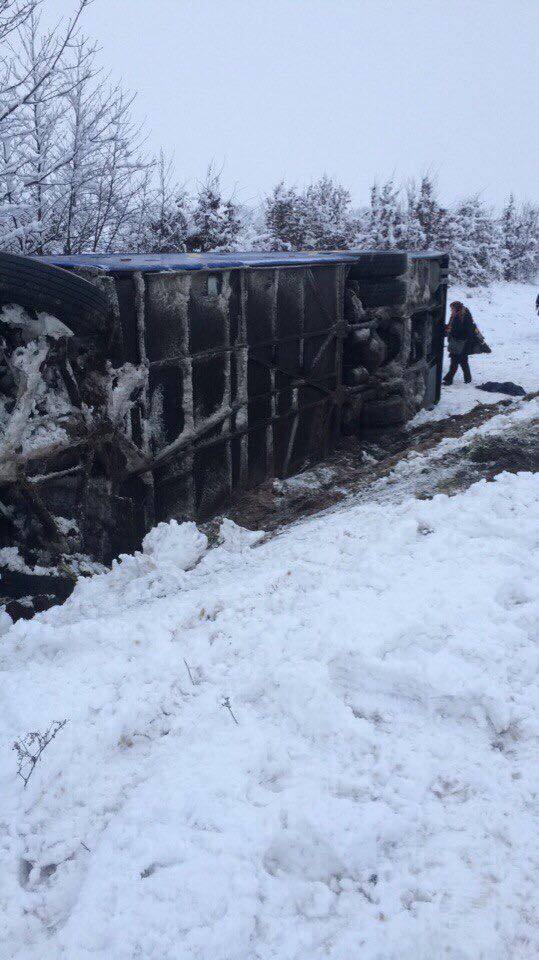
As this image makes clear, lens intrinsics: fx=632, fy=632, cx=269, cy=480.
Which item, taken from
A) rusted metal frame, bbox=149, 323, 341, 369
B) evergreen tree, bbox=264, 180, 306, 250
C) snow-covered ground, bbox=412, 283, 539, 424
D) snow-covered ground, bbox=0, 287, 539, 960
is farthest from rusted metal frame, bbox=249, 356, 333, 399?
evergreen tree, bbox=264, 180, 306, 250

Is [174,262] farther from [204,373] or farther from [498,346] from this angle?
[498,346]

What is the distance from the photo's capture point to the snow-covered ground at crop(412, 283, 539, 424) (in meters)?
11.7

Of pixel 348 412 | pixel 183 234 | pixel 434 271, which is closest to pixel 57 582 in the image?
pixel 348 412

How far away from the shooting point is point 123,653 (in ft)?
11.6

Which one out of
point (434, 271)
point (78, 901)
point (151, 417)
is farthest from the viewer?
point (434, 271)

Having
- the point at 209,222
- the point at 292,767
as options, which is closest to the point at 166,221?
the point at 209,222

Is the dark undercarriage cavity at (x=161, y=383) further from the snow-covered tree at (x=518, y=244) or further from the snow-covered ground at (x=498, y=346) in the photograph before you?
the snow-covered tree at (x=518, y=244)

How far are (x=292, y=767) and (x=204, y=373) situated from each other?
429 centimetres

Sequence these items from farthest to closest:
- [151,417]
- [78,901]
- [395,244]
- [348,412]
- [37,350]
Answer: [395,244]
[348,412]
[151,417]
[37,350]
[78,901]

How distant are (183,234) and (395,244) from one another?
437 inches

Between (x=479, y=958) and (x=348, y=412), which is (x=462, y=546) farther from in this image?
(x=348, y=412)

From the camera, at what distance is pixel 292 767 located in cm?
273

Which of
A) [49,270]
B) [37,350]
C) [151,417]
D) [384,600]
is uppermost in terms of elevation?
[49,270]

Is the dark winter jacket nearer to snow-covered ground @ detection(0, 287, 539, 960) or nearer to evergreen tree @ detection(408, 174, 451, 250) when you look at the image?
snow-covered ground @ detection(0, 287, 539, 960)
